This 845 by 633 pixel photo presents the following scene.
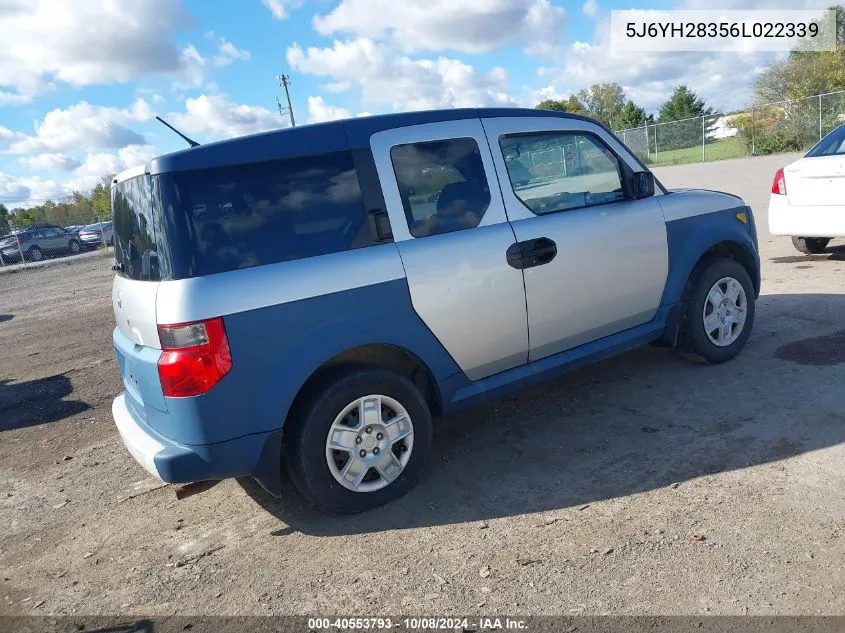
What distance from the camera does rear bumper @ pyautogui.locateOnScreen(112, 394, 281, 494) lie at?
10.5 feet

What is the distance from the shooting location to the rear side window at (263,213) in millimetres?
3135

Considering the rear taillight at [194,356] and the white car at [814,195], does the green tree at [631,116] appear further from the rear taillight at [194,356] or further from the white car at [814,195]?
the rear taillight at [194,356]

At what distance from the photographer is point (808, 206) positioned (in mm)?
7559

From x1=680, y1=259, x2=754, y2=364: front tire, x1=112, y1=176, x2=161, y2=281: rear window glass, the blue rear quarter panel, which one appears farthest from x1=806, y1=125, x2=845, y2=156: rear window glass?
x1=112, y1=176, x2=161, y2=281: rear window glass

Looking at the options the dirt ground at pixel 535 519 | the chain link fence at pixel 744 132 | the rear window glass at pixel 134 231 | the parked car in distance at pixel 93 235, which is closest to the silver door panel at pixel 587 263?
the dirt ground at pixel 535 519

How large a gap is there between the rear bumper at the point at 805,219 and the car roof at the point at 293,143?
5.30 meters

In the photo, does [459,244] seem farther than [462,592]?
Yes

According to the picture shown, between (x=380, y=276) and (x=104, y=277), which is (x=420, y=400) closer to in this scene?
(x=380, y=276)

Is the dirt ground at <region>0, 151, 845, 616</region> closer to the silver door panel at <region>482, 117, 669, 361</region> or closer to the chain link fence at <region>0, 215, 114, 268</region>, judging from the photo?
the silver door panel at <region>482, 117, 669, 361</region>

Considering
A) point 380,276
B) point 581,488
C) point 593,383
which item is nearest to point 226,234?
point 380,276

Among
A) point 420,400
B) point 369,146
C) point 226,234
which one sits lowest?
point 420,400

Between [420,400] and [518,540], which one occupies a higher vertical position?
[420,400]

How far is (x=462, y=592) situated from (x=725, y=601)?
104 cm

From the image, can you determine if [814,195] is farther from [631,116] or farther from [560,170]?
[631,116]
